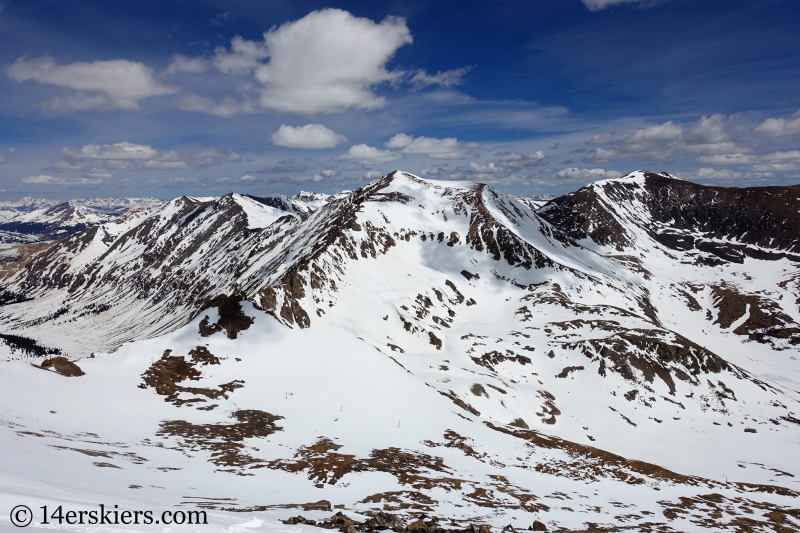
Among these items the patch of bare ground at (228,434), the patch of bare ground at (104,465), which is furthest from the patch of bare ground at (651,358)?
the patch of bare ground at (104,465)

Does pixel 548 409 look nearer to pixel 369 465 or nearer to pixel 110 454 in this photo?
pixel 369 465

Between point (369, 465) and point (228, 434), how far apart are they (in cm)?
1561

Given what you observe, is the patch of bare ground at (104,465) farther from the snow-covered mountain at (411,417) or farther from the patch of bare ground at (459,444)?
the patch of bare ground at (459,444)

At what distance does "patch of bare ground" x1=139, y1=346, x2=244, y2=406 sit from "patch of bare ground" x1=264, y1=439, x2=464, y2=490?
62.9 ft

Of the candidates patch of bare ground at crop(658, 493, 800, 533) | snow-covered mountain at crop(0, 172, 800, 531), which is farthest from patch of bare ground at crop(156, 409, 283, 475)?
patch of bare ground at crop(658, 493, 800, 533)

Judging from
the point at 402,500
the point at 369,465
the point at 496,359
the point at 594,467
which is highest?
the point at 496,359

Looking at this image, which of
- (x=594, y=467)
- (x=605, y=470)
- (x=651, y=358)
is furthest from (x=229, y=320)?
(x=651, y=358)

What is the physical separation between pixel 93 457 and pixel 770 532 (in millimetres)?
58201

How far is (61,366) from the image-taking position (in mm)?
48844

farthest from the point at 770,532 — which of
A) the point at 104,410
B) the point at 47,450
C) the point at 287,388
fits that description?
the point at 104,410

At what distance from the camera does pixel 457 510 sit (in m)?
28.3

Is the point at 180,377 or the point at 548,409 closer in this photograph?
the point at 180,377

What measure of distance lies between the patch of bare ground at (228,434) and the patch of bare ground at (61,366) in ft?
54.9

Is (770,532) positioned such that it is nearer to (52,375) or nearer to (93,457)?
(93,457)
